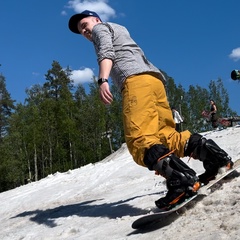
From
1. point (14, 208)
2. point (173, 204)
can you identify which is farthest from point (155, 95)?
point (14, 208)

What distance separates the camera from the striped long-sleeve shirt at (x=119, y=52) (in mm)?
3551

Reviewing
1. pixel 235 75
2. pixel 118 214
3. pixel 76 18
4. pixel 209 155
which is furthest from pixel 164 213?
pixel 235 75

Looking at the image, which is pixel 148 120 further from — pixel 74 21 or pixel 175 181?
pixel 74 21

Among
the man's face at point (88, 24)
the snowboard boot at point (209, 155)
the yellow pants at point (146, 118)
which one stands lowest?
the snowboard boot at point (209, 155)

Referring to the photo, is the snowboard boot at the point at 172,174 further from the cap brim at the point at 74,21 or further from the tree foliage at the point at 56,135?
the tree foliage at the point at 56,135

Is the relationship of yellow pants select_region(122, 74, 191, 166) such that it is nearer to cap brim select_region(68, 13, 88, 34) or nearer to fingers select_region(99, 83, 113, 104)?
fingers select_region(99, 83, 113, 104)

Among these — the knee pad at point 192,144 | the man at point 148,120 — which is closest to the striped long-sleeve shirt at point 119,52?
the man at point 148,120

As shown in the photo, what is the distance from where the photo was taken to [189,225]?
2695 millimetres

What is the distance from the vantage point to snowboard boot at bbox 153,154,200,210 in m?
3.03

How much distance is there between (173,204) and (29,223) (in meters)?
2.12

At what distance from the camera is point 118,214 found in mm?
3789

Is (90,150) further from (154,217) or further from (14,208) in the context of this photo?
(154,217)

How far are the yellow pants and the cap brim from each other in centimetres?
95

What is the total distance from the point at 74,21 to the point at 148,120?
143 centimetres
